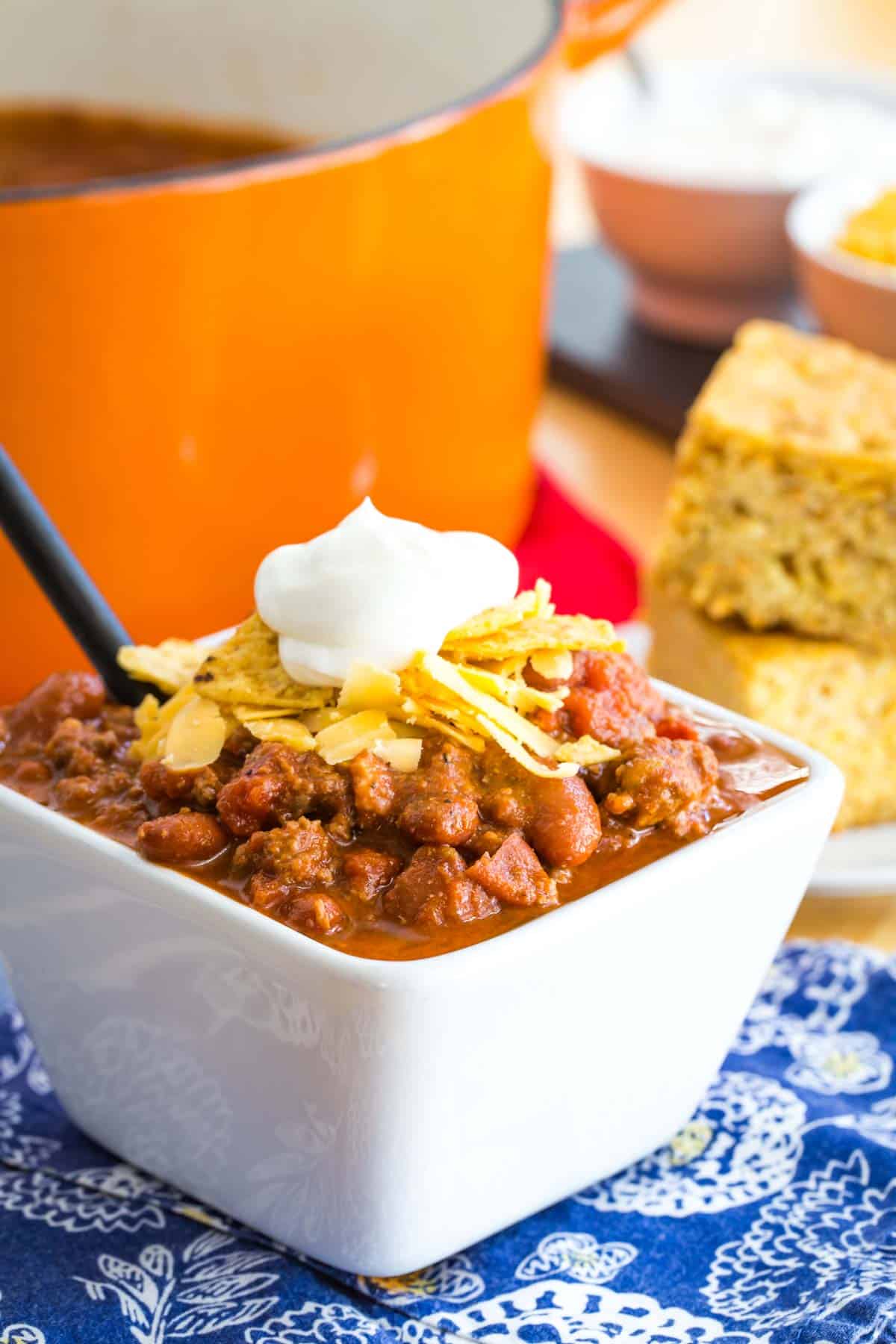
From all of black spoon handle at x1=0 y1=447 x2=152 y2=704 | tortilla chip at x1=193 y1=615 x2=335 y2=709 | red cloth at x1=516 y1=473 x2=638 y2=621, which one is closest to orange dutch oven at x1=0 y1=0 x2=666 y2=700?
red cloth at x1=516 y1=473 x2=638 y2=621

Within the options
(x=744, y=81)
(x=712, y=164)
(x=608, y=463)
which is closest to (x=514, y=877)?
(x=608, y=463)

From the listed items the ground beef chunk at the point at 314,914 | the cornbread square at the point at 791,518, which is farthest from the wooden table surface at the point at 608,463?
the ground beef chunk at the point at 314,914

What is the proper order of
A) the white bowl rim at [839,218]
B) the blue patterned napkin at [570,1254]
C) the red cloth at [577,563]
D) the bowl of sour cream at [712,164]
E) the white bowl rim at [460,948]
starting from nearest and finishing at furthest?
1. the white bowl rim at [460,948]
2. the blue patterned napkin at [570,1254]
3. the red cloth at [577,563]
4. the white bowl rim at [839,218]
5. the bowl of sour cream at [712,164]

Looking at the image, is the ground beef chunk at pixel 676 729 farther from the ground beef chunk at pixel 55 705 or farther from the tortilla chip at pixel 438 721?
the ground beef chunk at pixel 55 705

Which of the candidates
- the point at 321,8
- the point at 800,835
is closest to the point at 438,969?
the point at 800,835

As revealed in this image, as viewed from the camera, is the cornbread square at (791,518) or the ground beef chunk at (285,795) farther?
the cornbread square at (791,518)

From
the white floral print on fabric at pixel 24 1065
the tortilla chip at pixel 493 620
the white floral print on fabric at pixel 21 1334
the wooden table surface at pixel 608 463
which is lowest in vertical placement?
the wooden table surface at pixel 608 463
